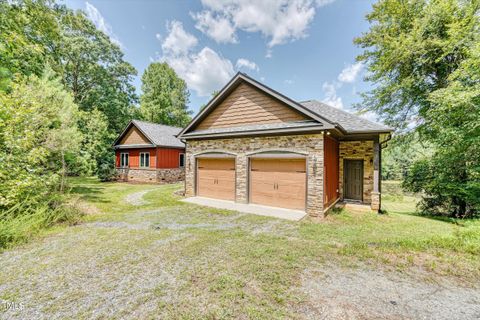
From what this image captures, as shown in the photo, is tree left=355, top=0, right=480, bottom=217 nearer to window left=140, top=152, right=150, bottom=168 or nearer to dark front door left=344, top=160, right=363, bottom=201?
Answer: dark front door left=344, top=160, right=363, bottom=201

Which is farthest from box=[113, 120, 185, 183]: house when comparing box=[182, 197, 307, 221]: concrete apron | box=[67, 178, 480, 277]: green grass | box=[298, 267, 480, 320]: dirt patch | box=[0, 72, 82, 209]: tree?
box=[298, 267, 480, 320]: dirt patch

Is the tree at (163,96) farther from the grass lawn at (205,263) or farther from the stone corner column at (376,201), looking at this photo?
the stone corner column at (376,201)

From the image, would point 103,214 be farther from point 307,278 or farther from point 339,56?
point 339,56

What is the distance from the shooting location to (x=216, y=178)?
10.2 metres

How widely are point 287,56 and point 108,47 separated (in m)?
22.2

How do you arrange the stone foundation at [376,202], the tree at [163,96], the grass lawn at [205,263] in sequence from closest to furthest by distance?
the grass lawn at [205,263] → the stone foundation at [376,202] → the tree at [163,96]

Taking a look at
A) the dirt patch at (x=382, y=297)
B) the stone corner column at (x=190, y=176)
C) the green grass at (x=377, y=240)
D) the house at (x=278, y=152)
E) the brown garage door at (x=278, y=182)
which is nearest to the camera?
the dirt patch at (x=382, y=297)

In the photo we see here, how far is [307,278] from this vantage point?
3516 millimetres

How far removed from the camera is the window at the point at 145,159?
17.5 meters

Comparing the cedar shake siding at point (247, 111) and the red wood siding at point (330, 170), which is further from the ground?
the cedar shake siding at point (247, 111)

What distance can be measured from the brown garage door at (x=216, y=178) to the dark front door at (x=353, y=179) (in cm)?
615

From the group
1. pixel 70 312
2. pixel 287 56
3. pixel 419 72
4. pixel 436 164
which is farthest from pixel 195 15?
pixel 436 164

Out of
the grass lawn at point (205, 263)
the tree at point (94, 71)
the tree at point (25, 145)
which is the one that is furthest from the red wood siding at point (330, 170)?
the tree at point (94, 71)

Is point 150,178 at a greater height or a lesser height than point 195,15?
lesser
